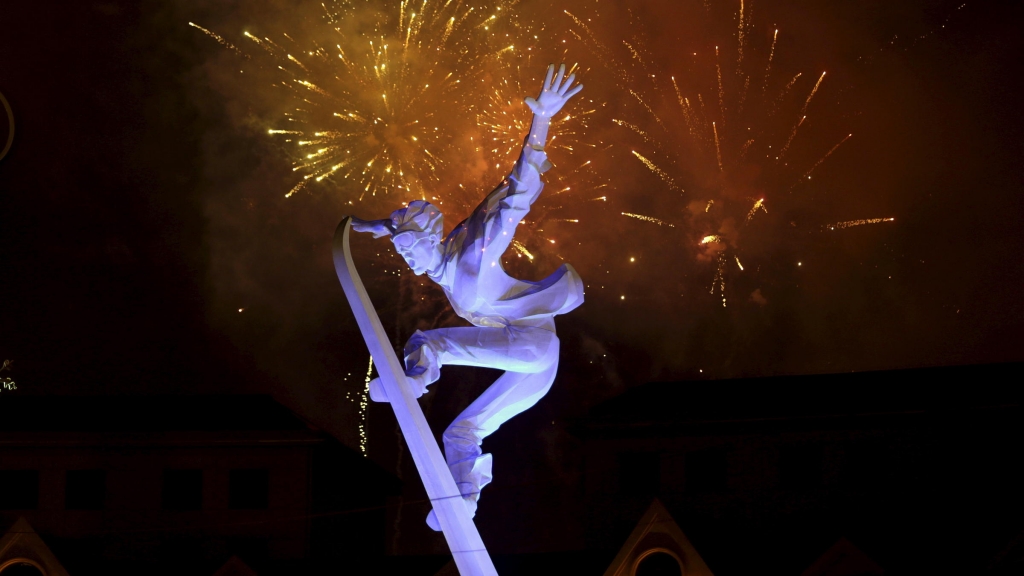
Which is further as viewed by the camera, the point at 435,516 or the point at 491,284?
the point at 491,284

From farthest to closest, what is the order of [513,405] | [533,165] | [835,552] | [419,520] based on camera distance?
[419,520] → [835,552] → [513,405] → [533,165]

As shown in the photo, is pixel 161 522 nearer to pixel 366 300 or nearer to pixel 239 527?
pixel 239 527

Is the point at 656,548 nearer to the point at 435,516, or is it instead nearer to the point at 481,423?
the point at 481,423

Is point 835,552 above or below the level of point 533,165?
below

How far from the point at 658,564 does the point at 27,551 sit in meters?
16.0

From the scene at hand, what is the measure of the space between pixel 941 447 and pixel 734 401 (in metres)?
6.58

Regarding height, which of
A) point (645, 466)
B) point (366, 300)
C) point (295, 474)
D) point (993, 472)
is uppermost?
point (295, 474)

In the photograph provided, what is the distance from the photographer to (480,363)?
8852 millimetres

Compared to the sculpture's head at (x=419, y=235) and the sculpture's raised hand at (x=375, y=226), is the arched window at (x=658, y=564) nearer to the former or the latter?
the sculpture's head at (x=419, y=235)

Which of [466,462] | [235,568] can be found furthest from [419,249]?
[235,568]

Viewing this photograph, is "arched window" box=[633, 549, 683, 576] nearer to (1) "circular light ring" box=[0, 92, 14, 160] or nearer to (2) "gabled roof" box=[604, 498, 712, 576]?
(2) "gabled roof" box=[604, 498, 712, 576]

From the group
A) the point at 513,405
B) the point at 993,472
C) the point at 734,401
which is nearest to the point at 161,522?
the point at 734,401

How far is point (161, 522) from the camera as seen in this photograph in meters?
31.7

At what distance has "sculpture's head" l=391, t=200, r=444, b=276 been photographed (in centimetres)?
884
